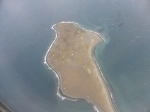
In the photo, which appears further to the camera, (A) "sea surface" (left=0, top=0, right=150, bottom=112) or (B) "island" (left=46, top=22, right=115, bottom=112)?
(B) "island" (left=46, top=22, right=115, bottom=112)

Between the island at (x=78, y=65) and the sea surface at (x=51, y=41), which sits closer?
the sea surface at (x=51, y=41)

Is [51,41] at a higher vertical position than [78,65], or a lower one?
higher

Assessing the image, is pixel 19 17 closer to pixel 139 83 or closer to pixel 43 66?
pixel 43 66

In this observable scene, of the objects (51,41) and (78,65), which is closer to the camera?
(78,65)
